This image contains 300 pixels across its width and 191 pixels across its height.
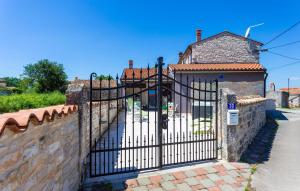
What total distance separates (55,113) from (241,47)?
2168 centimetres

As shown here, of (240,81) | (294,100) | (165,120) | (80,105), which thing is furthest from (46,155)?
(294,100)

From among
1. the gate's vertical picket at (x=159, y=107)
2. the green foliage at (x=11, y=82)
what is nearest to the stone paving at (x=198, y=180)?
the gate's vertical picket at (x=159, y=107)

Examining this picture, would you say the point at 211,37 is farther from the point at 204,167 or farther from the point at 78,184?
the point at 78,184

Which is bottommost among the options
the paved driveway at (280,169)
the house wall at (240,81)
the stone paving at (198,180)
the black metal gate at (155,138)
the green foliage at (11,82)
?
the paved driveway at (280,169)

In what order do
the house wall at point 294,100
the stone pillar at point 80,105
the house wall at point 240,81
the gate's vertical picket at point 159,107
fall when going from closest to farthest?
the stone pillar at point 80,105 → the gate's vertical picket at point 159,107 → the house wall at point 240,81 → the house wall at point 294,100

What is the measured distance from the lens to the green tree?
32.1 metres

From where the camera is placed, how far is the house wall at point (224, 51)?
69.2ft

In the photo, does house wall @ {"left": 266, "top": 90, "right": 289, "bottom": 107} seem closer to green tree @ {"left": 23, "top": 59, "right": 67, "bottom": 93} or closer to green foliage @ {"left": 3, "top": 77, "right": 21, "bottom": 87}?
green tree @ {"left": 23, "top": 59, "right": 67, "bottom": 93}

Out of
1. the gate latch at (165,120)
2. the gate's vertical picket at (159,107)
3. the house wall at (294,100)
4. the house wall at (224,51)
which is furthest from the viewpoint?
the house wall at (294,100)

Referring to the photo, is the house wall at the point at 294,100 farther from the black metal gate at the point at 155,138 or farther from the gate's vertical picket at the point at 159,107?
the gate's vertical picket at the point at 159,107

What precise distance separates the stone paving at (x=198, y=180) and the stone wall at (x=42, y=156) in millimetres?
1353

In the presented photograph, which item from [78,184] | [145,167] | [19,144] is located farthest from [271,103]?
[19,144]

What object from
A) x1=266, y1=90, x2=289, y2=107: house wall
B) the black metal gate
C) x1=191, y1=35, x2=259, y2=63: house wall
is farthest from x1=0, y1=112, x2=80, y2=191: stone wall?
x1=266, y1=90, x2=289, y2=107: house wall

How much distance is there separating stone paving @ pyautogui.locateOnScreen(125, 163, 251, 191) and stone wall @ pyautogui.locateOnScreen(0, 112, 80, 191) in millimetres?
1353
